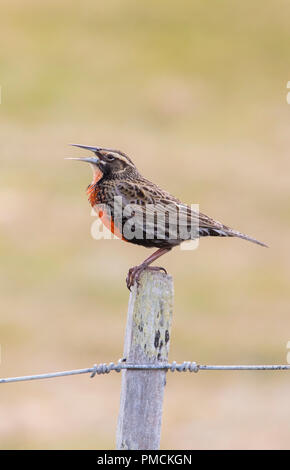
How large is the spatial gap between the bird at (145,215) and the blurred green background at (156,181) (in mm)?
6481

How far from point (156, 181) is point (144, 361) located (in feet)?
56.8

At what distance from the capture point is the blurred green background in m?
15.3

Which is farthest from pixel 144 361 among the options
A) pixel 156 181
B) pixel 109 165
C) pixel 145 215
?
pixel 156 181

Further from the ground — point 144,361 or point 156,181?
point 156,181

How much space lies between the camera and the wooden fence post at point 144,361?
610 centimetres


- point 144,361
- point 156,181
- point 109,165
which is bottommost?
point 144,361

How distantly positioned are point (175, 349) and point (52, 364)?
1706 millimetres

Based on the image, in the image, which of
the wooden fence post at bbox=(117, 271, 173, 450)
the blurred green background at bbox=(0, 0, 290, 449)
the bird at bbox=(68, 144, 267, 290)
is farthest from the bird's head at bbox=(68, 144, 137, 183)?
the blurred green background at bbox=(0, 0, 290, 449)

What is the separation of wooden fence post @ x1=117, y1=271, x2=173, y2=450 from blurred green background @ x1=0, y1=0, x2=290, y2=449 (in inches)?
297

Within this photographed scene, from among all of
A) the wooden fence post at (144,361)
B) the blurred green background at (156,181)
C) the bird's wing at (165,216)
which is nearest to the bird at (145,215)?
the bird's wing at (165,216)

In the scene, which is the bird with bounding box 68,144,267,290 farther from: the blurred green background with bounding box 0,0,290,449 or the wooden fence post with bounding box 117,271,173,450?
the blurred green background with bounding box 0,0,290,449

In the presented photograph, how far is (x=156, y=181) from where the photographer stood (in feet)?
76.6

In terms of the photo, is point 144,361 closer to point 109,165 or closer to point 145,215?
point 145,215
